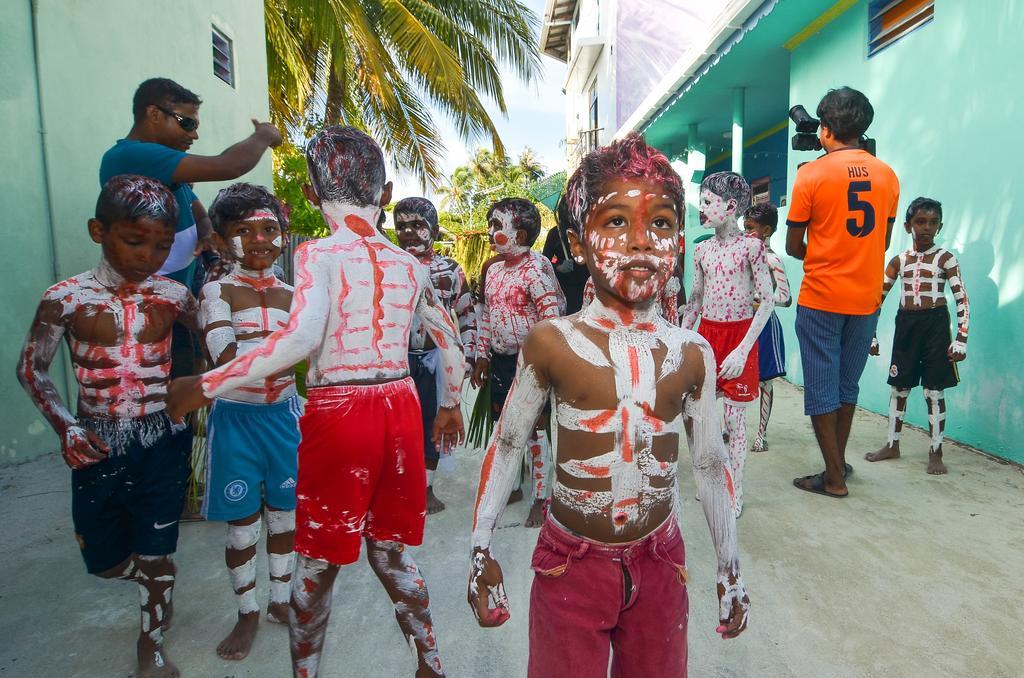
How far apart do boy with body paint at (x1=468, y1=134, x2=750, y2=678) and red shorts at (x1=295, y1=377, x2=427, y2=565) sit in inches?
20.7

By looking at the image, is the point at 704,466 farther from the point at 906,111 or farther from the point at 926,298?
the point at 906,111

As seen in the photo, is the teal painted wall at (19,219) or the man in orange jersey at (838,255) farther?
the teal painted wall at (19,219)

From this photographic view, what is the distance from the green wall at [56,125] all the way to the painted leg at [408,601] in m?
3.88

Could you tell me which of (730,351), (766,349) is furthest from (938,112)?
(730,351)

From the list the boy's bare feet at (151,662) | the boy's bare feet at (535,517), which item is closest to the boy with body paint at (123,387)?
the boy's bare feet at (151,662)

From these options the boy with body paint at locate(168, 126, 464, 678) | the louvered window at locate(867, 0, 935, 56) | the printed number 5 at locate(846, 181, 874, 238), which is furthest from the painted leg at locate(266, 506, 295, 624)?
the louvered window at locate(867, 0, 935, 56)

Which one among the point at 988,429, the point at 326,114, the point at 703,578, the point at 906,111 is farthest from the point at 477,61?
the point at 703,578

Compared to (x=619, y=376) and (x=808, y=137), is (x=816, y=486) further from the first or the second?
(x=619, y=376)

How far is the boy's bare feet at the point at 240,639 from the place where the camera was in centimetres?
231

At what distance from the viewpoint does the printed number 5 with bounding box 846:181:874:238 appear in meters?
3.46

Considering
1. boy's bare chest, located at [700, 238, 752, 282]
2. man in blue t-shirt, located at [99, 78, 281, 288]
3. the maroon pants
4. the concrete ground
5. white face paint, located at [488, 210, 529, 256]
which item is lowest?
the concrete ground

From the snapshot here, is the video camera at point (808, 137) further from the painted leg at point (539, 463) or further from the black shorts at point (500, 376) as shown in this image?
the painted leg at point (539, 463)

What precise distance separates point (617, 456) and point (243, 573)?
69.6 inches

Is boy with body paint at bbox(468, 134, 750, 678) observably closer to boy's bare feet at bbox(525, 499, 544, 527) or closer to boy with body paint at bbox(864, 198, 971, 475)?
boy's bare feet at bbox(525, 499, 544, 527)
